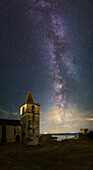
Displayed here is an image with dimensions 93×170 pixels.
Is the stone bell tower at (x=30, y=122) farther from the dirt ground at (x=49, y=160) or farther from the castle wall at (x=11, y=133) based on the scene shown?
the dirt ground at (x=49, y=160)

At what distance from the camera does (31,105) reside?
38125 mm

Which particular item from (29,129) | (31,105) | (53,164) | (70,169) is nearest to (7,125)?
(29,129)

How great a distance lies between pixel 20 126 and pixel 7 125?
396 cm

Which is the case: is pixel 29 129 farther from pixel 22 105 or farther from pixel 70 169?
pixel 70 169

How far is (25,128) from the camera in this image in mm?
36156

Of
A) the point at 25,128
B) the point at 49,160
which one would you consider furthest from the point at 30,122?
the point at 49,160

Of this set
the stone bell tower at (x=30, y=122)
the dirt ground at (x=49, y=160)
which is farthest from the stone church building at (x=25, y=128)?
the dirt ground at (x=49, y=160)

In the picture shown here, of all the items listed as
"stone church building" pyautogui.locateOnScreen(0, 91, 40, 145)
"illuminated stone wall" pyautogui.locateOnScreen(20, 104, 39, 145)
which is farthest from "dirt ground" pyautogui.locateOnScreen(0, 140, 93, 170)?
"illuminated stone wall" pyautogui.locateOnScreen(20, 104, 39, 145)

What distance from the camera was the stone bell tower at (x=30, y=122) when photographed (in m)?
35.3

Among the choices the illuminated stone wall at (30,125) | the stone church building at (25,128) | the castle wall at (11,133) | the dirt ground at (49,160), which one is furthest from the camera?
the illuminated stone wall at (30,125)

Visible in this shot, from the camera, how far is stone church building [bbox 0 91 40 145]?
1338 inches

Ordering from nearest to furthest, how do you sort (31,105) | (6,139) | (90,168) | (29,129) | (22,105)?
(90,168) → (6,139) → (29,129) → (31,105) → (22,105)

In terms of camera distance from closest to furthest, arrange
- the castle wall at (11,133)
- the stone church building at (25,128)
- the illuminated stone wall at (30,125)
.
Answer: the castle wall at (11,133)
the stone church building at (25,128)
the illuminated stone wall at (30,125)

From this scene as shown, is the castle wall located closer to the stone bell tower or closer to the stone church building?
the stone church building
